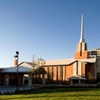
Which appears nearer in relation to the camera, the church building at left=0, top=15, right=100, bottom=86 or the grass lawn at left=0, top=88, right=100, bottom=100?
the grass lawn at left=0, top=88, right=100, bottom=100

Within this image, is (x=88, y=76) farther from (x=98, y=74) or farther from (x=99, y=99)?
(x=99, y=99)

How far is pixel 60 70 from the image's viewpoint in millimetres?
65625

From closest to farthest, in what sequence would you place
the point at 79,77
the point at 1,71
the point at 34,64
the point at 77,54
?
1. the point at 34,64
2. the point at 1,71
3. the point at 79,77
4. the point at 77,54

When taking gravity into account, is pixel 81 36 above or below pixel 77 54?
above

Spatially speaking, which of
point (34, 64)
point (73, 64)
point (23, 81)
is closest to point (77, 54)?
point (73, 64)

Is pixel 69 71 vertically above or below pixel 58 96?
above

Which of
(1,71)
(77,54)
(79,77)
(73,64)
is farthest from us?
(77,54)

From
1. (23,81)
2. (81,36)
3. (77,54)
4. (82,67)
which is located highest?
(81,36)

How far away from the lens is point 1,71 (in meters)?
53.2

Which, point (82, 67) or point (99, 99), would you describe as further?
point (82, 67)

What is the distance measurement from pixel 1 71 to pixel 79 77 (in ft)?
68.2

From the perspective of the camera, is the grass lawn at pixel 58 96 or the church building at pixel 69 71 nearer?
the grass lawn at pixel 58 96

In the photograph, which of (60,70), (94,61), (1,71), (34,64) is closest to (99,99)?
(34,64)

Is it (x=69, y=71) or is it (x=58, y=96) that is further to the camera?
(x=69, y=71)
